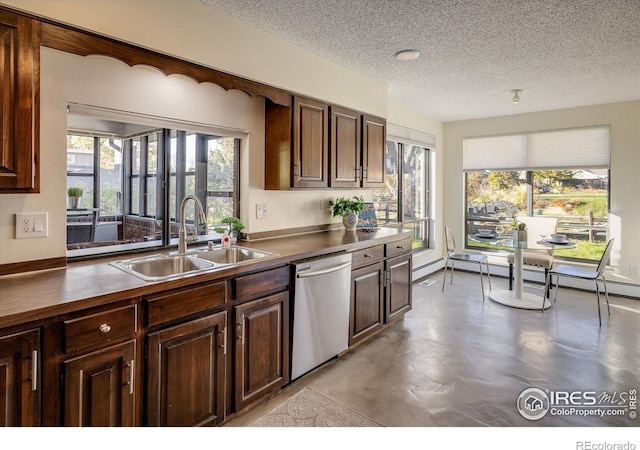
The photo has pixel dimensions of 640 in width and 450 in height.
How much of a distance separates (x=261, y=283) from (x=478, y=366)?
5.99 ft

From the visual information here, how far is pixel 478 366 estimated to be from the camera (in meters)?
2.78

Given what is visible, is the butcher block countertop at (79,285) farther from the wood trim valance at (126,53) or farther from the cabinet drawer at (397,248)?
the wood trim valance at (126,53)

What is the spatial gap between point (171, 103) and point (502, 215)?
199 inches

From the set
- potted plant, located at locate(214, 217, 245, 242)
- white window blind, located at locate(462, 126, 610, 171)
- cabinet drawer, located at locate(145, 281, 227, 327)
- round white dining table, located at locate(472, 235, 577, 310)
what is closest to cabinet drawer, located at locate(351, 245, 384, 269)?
potted plant, located at locate(214, 217, 245, 242)

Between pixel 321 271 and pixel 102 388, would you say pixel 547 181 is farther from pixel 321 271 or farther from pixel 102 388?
pixel 102 388

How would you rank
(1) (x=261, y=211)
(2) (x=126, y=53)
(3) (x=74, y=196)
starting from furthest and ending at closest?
(1) (x=261, y=211)
(3) (x=74, y=196)
(2) (x=126, y=53)

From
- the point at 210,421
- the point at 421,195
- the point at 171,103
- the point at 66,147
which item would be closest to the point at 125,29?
the point at 171,103

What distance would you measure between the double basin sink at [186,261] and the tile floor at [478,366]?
92cm

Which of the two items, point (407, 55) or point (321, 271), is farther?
point (407, 55)

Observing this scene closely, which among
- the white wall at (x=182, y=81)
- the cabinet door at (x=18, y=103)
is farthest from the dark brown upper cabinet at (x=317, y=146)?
the cabinet door at (x=18, y=103)

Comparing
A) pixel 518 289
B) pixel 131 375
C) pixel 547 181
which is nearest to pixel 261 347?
pixel 131 375

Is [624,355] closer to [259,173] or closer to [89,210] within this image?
[259,173]

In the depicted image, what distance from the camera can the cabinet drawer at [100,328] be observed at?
142 centimetres

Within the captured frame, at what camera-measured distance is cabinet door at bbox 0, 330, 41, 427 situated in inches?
50.7
